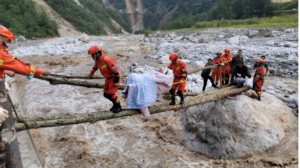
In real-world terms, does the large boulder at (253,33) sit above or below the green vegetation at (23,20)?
below

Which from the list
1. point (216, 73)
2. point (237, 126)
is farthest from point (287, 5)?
point (237, 126)

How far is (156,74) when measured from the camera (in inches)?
142

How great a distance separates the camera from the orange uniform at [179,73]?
3.88 m

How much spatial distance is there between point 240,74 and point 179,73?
2500 millimetres

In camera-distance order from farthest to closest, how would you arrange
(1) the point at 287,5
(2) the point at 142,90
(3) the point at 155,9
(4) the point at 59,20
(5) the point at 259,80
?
(3) the point at 155,9 → (4) the point at 59,20 → (1) the point at 287,5 → (5) the point at 259,80 → (2) the point at 142,90

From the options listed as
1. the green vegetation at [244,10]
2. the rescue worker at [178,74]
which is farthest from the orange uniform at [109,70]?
the green vegetation at [244,10]

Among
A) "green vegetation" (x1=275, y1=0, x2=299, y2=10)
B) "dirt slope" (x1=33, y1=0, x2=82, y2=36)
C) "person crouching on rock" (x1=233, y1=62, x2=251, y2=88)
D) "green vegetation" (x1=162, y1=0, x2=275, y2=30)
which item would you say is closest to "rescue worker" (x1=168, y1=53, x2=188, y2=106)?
"person crouching on rock" (x1=233, y1=62, x2=251, y2=88)

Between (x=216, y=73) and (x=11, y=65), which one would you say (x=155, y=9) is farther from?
(x=11, y=65)

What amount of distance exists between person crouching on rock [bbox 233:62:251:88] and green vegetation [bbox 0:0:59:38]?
30.8m

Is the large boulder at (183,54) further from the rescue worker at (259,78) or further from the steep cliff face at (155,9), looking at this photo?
the steep cliff face at (155,9)

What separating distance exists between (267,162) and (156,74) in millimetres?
2742

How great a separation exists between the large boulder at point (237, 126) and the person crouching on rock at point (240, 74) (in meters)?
0.58

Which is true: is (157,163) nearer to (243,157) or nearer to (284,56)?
(243,157)

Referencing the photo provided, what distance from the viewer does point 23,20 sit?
31.5 m
